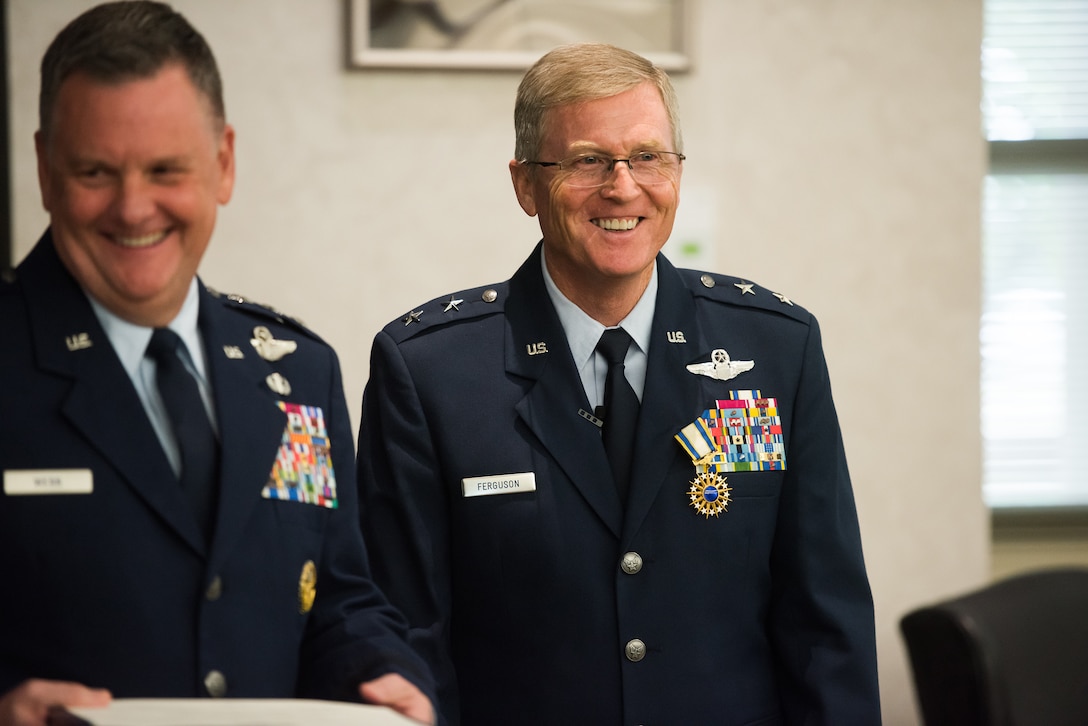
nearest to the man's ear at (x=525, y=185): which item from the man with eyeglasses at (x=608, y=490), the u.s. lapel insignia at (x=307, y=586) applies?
the man with eyeglasses at (x=608, y=490)

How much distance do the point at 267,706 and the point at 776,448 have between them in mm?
957

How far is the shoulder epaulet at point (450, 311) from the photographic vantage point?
80.2 inches

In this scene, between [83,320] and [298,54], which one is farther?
[298,54]

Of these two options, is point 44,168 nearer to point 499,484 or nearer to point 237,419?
point 237,419

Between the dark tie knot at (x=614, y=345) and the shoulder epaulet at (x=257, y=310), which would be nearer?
the shoulder epaulet at (x=257, y=310)

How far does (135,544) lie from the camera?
4.55 feet

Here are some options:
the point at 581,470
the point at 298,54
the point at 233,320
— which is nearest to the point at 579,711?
the point at 581,470

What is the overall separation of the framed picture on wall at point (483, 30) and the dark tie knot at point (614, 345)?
1.61 m

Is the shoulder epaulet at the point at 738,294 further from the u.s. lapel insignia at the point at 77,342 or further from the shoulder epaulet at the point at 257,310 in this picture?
the u.s. lapel insignia at the point at 77,342

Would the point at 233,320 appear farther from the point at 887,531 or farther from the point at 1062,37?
the point at 1062,37

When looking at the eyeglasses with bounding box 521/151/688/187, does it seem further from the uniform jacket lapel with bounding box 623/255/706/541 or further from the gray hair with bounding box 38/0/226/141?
the gray hair with bounding box 38/0/226/141

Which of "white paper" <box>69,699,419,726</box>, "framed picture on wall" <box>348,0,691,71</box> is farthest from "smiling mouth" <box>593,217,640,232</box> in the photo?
"framed picture on wall" <box>348,0,691,71</box>

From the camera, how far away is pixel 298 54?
3.40 metres

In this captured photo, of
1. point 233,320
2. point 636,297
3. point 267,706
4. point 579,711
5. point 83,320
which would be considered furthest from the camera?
point 636,297
